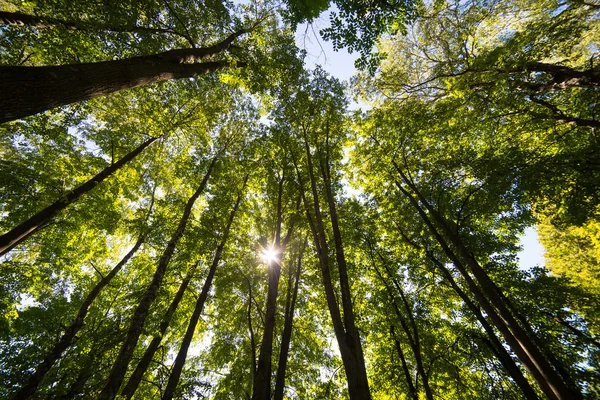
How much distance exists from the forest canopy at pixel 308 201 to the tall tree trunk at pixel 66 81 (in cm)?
25

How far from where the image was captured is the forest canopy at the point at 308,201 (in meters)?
6.88

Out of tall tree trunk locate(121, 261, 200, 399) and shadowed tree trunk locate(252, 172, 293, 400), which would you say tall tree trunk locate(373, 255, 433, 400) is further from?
tall tree trunk locate(121, 261, 200, 399)

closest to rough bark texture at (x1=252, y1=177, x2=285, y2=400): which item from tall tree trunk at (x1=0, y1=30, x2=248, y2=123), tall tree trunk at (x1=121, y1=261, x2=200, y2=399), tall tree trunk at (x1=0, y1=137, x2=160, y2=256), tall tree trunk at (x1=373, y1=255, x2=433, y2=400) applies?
tall tree trunk at (x1=121, y1=261, x2=200, y2=399)

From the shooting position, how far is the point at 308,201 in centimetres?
1131

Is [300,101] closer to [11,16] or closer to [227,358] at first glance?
[11,16]

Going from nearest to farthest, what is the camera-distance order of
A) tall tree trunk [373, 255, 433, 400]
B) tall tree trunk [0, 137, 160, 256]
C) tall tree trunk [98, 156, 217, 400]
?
tall tree trunk [98, 156, 217, 400] → tall tree trunk [0, 137, 160, 256] → tall tree trunk [373, 255, 433, 400]

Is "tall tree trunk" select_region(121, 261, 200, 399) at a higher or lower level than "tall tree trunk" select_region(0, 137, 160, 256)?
lower

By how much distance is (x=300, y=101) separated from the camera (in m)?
9.97

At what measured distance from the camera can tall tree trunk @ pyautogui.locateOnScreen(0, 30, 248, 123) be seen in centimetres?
264

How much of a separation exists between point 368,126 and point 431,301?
10165 millimetres

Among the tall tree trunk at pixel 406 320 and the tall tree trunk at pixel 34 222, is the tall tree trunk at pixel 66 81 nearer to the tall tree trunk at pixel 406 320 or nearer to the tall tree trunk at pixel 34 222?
the tall tree trunk at pixel 34 222

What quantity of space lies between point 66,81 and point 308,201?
9.15m

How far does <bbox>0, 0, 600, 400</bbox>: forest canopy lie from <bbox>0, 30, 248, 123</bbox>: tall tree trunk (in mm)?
246

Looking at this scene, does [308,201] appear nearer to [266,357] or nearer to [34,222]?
[266,357]
